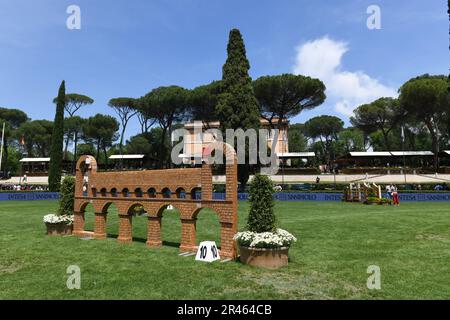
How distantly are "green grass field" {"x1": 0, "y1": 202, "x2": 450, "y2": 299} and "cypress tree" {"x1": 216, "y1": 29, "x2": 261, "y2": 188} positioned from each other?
2133 cm

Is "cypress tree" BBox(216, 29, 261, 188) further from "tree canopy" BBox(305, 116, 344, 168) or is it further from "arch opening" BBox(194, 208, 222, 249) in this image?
"tree canopy" BBox(305, 116, 344, 168)

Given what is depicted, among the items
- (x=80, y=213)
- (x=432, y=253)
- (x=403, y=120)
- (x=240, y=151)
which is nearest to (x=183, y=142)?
(x=240, y=151)

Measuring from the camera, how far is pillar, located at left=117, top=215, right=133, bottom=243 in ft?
34.1

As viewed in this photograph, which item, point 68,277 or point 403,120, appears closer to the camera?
point 68,277

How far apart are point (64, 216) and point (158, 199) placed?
4.52 meters

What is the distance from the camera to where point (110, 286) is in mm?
6031

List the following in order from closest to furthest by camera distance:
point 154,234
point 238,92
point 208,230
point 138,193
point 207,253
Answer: point 207,253 < point 154,234 < point 138,193 < point 208,230 < point 238,92

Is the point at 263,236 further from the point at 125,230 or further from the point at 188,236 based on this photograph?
the point at 125,230

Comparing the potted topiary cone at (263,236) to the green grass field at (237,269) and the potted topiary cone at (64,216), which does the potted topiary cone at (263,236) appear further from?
the potted topiary cone at (64,216)

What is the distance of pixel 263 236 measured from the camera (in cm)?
727

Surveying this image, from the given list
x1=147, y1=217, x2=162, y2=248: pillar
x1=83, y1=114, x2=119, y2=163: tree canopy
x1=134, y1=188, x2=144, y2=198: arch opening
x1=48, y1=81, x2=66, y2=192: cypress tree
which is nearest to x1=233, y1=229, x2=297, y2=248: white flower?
x1=147, y1=217, x2=162, y2=248: pillar

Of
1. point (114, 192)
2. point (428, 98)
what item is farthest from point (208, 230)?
point (428, 98)

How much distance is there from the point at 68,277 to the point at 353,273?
18.6ft
